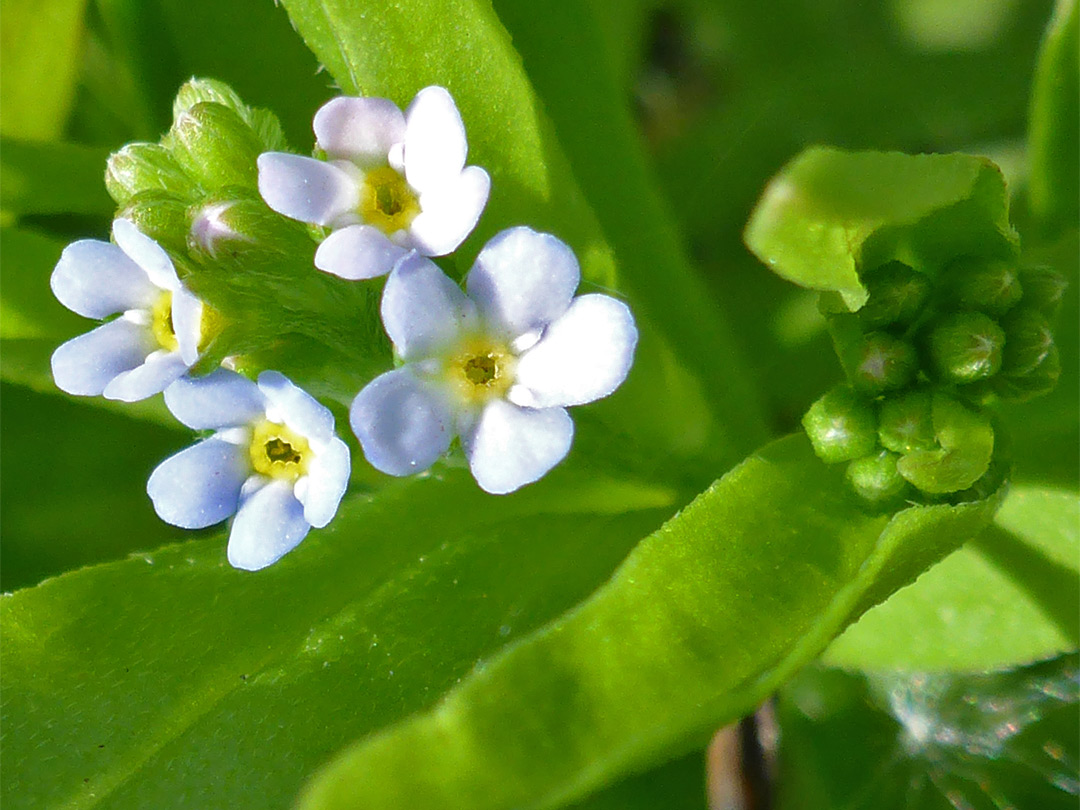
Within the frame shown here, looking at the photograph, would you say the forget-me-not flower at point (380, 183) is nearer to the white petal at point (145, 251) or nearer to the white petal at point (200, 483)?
the white petal at point (145, 251)

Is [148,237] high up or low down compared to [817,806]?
up

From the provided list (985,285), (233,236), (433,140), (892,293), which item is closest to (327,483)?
(233,236)

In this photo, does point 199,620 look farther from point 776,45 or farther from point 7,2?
point 776,45

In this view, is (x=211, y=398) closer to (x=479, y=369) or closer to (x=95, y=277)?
(x=95, y=277)

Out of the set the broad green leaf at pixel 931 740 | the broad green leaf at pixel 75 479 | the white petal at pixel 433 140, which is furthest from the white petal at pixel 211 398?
the broad green leaf at pixel 931 740

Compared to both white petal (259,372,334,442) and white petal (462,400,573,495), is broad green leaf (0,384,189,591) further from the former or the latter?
white petal (462,400,573,495)

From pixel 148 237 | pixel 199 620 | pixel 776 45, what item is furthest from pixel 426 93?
pixel 776 45
